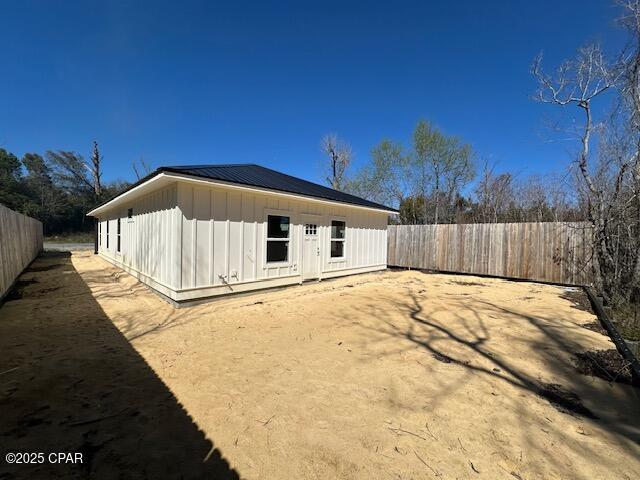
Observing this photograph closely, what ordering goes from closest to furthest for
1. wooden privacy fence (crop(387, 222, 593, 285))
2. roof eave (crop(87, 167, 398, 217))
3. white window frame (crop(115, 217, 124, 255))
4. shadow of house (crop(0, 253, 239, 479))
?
1. shadow of house (crop(0, 253, 239, 479))
2. roof eave (crop(87, 167, 398, 217))
3. wooden privacy fence (crop(387, 222, 593, 285))
4. white window frame (crop(115, 217, 124, 255))

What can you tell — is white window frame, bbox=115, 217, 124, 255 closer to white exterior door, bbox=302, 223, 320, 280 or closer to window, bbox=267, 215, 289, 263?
window, bbox=267, 215, 289, 263

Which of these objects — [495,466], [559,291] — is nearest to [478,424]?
[495,466]

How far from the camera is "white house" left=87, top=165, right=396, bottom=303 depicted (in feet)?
20.6

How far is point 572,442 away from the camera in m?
2.32

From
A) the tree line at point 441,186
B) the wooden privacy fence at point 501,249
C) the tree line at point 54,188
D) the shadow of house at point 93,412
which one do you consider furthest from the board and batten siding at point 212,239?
the tree line at point 54,188

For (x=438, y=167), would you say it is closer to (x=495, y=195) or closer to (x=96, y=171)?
(x=495, y=195)

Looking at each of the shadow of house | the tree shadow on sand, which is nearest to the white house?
the shadow of house

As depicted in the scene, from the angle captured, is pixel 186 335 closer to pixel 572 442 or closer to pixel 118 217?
pixel 572 442

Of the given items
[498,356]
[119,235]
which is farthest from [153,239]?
[498,356]

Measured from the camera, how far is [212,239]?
6668 mm

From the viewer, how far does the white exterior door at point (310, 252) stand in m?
9.04

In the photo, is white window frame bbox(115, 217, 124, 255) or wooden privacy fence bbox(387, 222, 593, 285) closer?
wooden privacy fence bbox(387, 222, 593, 285)

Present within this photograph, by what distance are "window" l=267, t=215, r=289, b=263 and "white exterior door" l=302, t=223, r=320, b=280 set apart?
72cm

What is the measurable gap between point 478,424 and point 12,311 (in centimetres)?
790
